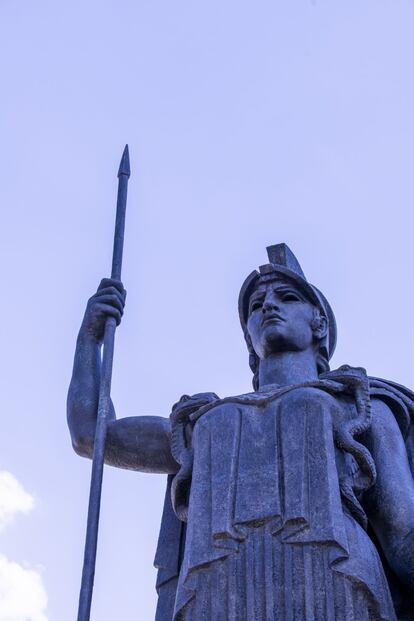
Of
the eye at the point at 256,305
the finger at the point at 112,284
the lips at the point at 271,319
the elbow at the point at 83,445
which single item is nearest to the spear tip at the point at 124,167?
the finger at the point at 112,284

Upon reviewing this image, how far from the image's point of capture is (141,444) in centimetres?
1336

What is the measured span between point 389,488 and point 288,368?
1.92 metres

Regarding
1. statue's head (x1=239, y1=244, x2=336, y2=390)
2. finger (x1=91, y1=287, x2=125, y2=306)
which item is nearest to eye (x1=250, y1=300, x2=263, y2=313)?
statue's head (x1=239, y1=244, x2=336, y2=390)

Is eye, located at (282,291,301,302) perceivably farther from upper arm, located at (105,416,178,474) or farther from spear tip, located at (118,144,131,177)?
spear tip, located at (118,144,131,177)

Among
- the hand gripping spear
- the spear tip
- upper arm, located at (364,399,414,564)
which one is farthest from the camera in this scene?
the spear tip

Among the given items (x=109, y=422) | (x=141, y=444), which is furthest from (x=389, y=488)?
(x=109, y=422)

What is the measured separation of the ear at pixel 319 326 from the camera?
1377cm

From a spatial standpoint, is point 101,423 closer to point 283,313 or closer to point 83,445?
point 83,445

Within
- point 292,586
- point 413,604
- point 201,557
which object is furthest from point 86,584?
point 413,604

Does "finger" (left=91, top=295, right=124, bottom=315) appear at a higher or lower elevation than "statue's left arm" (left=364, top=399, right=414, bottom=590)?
higher

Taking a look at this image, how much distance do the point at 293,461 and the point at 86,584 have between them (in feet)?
6.55

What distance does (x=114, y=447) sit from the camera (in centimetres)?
1344

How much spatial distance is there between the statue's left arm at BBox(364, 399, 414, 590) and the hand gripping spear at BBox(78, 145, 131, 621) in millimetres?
2363

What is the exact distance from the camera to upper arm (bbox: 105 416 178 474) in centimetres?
1334
